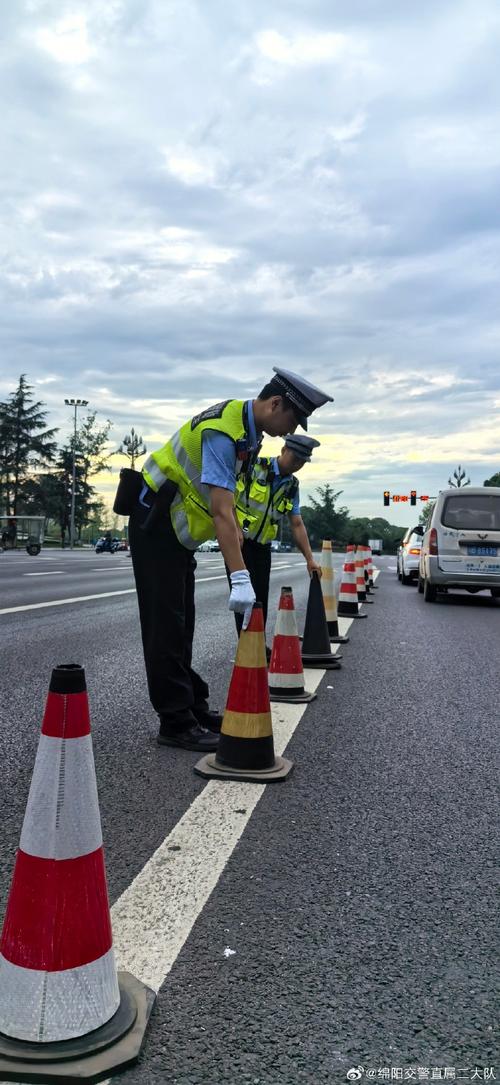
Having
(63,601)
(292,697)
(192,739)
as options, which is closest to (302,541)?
(292,697)

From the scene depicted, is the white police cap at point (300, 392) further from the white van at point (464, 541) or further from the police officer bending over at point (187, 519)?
the white van at point (464, 541)

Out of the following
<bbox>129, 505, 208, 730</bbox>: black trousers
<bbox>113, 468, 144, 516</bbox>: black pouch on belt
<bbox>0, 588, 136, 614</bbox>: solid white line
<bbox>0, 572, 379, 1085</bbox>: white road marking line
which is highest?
<bbox>113, 468, 144, 516</bbox>: black pouch on belt

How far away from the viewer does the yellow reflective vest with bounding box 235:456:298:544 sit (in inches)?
261

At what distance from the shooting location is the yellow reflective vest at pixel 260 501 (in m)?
6.63

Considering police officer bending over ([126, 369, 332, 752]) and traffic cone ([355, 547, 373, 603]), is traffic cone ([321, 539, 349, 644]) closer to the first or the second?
police officer bending over ([126, 369, 332, 752])

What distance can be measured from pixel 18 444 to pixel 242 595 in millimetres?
88044

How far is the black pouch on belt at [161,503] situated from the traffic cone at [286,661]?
67.0 inches

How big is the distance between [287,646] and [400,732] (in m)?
1.04

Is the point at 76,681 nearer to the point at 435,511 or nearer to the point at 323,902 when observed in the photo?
the point at 323,902

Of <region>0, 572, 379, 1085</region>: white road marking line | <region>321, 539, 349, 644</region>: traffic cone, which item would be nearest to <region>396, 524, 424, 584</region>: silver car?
<region>321, 539, 349, 644</region>: traffic cone

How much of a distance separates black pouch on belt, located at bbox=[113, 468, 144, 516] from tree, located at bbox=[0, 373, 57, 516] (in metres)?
85.2

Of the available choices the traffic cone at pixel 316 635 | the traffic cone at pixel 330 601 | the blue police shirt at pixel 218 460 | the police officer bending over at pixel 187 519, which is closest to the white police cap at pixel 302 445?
the traffic cone at pixel 316 635

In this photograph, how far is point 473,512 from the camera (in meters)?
15.1

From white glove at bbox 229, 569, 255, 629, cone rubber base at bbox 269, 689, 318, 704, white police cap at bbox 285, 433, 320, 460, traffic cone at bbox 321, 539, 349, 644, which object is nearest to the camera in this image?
white glove at bbox 229, 569, 255, 629
